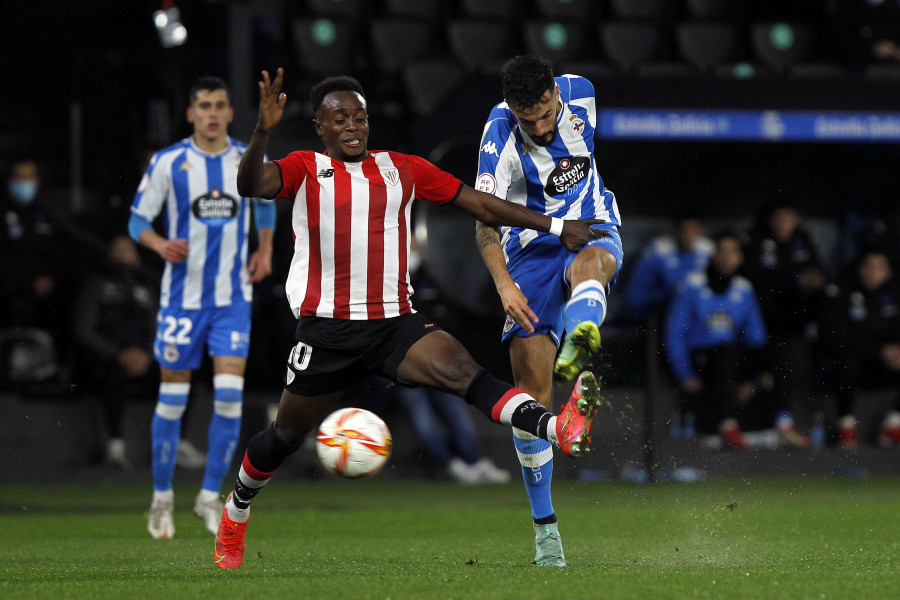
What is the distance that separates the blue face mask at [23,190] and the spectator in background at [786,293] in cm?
553

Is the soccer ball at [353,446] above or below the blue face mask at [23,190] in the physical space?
below

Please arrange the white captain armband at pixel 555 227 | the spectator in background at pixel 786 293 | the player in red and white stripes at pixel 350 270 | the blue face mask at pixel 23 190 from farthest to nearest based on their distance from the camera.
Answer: the spectator in background at pixel 786 293 < the blue face mask at pixel 23 190 < the white captain armband at pixel 555 227 < the player in red and white stripes at pixel 350 270

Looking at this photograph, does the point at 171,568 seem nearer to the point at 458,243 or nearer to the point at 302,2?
the point at 458,243

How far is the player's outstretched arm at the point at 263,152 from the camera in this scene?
14.9 ft

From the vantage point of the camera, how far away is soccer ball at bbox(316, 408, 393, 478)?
5059 millimetres

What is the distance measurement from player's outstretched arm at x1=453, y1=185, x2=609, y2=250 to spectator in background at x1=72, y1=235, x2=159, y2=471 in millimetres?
5219

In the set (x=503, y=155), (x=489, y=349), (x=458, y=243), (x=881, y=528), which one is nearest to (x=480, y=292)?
(x=458, y=243)

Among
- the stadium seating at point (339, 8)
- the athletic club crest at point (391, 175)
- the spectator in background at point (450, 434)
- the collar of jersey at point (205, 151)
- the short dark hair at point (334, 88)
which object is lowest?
the spectator in background at point (450, 434)

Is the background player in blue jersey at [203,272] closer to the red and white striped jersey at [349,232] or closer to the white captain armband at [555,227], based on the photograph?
the red and white striped jersey at [349,232]

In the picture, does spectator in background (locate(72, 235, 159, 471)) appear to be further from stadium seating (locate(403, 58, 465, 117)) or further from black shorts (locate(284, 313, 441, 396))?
black shorts (locate(284, 313, 441, 396))

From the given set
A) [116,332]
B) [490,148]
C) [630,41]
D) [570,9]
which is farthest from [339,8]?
[490,148]

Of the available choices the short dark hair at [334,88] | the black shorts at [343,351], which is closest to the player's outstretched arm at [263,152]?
the short dark hair at [334,88]

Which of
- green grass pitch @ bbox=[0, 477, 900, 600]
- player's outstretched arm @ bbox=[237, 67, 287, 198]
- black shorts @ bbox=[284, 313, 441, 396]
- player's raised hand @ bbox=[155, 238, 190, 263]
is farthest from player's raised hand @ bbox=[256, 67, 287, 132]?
player's raised hand @ bbox=[155, 238, 190, 263]

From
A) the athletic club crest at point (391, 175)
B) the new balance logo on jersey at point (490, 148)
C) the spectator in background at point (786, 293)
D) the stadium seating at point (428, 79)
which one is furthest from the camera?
the stadium seating at point (428, 79)
